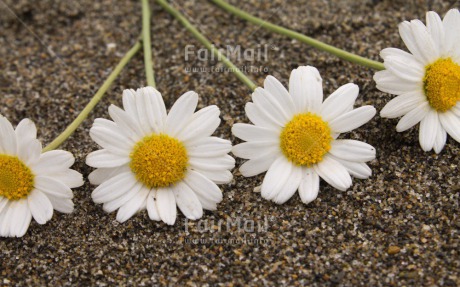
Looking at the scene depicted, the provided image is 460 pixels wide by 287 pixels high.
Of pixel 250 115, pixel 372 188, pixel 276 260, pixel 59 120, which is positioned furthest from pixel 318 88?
pixel 59 120

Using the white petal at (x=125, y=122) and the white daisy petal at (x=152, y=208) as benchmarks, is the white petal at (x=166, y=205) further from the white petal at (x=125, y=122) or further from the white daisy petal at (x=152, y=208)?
the white petal at (x=125, y=122)

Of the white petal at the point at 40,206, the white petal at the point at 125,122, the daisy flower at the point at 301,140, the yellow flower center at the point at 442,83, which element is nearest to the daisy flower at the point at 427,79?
the yellow flower center at the point at 442,83

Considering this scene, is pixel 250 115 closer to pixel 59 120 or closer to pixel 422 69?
pixel 422 69

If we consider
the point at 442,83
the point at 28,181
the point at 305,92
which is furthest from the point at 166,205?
the point at 442,83

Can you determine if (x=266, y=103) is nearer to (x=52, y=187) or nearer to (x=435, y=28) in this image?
(x=435, y=28)

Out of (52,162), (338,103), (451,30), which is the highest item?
(451,30)

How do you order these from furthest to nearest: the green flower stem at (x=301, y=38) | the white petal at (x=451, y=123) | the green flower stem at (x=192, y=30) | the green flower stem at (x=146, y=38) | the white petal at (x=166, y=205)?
the green flower stem at (x=192, y=30) < the green flower stem at (x=146, y=38) < the green flower stem at (x=301, y=38) < the white petal at (x=451, y=123) < the white petal at (x=166, y=205)

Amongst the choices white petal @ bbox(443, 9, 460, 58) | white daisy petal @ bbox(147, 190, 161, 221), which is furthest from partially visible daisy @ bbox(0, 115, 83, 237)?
white petal @ bbox(443, 9, 460, 58)

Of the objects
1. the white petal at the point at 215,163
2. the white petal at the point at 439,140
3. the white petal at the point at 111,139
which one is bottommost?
the white petal at the point at 215,163
